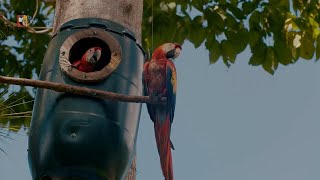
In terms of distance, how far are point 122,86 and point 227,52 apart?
212 centimetres

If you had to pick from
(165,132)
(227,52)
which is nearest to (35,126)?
(165,132)

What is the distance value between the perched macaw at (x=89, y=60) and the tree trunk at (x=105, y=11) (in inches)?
7.9

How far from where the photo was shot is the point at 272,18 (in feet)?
15.5

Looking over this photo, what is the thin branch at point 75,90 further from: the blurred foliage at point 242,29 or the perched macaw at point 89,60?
the blurred foliage at point 242,29

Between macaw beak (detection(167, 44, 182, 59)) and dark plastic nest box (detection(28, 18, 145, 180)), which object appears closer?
dark plastic nest box (detection(28, 18, 145, 180))

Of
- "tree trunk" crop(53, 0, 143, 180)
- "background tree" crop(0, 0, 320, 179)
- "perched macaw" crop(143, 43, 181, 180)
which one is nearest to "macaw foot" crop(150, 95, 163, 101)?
"perched macaw" crop(143, 43, 181, 180)

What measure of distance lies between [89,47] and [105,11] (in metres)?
0.16

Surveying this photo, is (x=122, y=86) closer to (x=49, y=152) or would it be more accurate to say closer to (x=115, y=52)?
(x=115, y=52)

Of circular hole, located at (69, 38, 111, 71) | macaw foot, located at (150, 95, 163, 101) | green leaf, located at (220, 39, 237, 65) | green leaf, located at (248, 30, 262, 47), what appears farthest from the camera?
green leaf, located at (248, 30, 262, 47)

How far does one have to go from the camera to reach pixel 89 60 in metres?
2.46

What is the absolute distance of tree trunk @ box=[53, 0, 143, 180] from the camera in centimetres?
265

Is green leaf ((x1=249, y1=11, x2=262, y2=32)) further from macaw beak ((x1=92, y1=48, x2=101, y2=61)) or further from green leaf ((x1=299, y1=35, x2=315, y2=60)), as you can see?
macaw beak ((x1=92, y1=48, x2=101, y2=61))

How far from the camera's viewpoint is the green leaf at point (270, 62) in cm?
453

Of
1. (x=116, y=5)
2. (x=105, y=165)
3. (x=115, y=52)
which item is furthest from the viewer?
(x=116, y=5)
